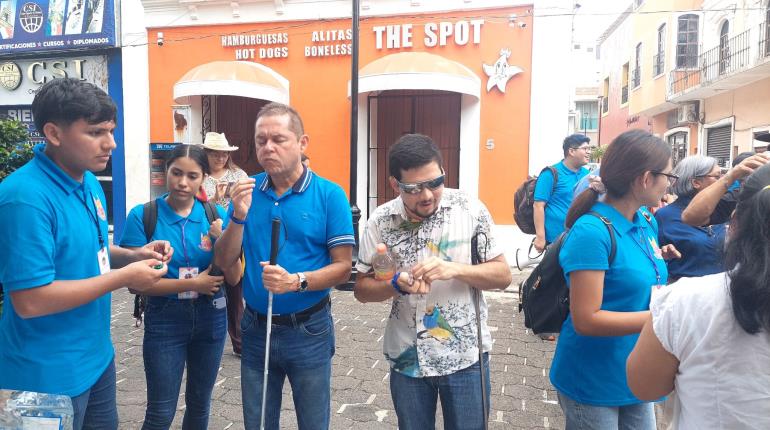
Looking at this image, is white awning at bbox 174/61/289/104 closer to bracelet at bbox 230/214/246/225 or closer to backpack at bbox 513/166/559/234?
backpack at bbox 513/166/559/234

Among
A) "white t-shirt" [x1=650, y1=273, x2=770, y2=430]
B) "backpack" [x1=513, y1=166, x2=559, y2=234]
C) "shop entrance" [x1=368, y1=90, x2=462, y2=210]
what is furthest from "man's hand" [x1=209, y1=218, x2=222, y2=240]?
"shop entrance" [x1=368, y1=90, x2=462, y2=210]

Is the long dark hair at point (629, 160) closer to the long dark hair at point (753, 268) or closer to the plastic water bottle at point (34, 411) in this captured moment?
the long dark hair at point (753, 268)

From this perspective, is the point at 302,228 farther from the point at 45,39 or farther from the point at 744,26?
the point at 744,26

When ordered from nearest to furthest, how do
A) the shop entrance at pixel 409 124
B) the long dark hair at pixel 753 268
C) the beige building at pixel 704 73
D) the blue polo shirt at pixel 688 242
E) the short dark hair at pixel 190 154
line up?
the long dark hair at pixel 753 268 → the short dark hair at pixel 190 154 → the blue polo shirt at pixel 688 242 → the shop entrance at pixel 409 124 → the beige building at pixel 704 73

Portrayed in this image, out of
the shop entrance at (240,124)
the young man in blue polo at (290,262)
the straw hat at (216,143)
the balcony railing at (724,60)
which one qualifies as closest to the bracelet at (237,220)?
the young man in blue polo at (290,262)

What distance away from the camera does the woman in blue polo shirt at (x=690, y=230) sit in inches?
133

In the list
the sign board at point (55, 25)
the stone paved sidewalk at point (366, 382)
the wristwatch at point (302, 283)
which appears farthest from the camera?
the sign board at point (55, 25)

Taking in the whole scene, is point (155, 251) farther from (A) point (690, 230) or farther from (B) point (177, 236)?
(A) point (690, 230)

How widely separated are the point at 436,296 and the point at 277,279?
2.29ft

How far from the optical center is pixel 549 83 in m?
8.92

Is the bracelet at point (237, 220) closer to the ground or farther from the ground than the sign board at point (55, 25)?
Answer: closer to the ground

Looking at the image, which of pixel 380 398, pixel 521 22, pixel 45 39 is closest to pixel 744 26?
pixel 521 22

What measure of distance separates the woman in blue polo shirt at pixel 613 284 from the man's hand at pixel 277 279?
1.17m

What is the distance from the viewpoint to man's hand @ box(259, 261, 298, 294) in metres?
2.28
